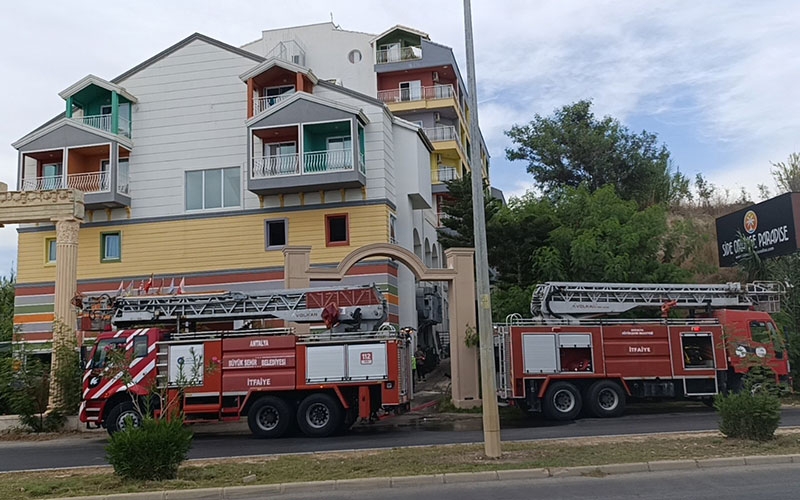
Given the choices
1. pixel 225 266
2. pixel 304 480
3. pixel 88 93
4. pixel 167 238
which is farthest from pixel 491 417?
pixel 88 93

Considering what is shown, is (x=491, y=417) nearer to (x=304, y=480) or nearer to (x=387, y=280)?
(x=304, y=480)

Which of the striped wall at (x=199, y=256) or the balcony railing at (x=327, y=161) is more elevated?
the balcony railing at (x=327, y=161)

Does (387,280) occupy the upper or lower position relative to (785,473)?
upper

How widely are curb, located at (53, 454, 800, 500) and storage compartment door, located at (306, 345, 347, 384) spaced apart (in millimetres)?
7282

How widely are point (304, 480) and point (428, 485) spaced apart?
1.86 m

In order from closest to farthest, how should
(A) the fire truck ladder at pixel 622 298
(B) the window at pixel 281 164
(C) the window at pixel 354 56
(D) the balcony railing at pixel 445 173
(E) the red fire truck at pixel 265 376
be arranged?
(E) the red fire truck at pixel 265 376
(A) the fire truck ladder at pixel 622 298
(B) the window at pixel 281 164
(D) the balcony railing at pixel 445 173
(C) the window at pixel 354 56

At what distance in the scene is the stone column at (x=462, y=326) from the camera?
22547 mm

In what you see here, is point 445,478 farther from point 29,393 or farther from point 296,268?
point 29,393

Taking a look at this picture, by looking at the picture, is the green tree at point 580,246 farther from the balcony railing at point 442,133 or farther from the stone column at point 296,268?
the balcony railing at point 442,133

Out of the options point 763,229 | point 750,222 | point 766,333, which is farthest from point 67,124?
point 763,229

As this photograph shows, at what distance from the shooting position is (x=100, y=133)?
2920 cm

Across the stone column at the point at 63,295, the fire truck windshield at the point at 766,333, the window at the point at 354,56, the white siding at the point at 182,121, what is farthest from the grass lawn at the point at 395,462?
the window at the point at 354,56

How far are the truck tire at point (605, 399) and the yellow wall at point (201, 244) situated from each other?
453 inches

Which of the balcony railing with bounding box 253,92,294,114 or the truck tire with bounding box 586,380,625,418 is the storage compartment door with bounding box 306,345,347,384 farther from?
the balcony railing with bounding box 253,92,294,114
